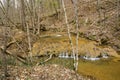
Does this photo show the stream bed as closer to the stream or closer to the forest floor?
the stream

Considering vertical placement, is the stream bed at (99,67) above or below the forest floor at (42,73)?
below

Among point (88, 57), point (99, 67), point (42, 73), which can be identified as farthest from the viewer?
point (88, 57)

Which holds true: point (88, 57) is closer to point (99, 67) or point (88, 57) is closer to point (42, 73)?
point (99, 67)

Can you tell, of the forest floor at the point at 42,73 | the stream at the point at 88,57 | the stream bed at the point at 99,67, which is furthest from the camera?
the stream at the point at 88,57

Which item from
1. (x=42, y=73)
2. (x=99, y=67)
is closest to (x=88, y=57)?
(x=99, y=67)

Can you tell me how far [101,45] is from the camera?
746 inches

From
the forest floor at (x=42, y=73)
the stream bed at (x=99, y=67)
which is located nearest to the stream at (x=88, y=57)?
the stream bed at (x=99, y=67)

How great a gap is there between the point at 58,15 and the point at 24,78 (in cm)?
2423

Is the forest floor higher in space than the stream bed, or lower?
higher

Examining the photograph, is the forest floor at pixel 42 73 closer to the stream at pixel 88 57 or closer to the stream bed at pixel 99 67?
the stream bed at pixel 99 67

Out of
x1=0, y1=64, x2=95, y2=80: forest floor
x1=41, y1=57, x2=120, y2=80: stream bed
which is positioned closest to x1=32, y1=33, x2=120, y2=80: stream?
x1=41, y1=57, x2=120, y2=80: stream bed

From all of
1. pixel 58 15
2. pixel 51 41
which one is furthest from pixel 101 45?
pixel 58 15

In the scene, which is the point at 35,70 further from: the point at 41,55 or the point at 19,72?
the point at 41,55

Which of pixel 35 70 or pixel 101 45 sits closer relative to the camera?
pixel 35 70
